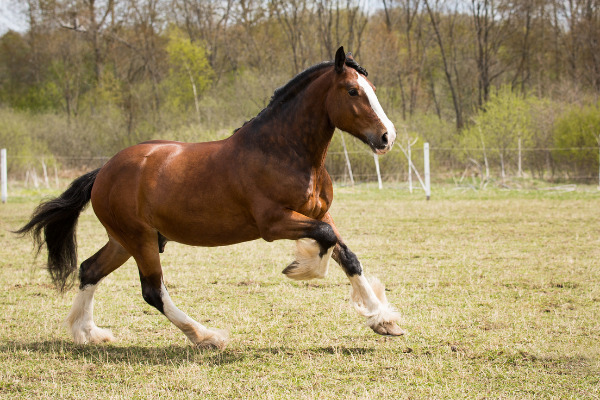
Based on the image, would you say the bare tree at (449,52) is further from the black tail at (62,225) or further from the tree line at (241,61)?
the black tail at (62,225)

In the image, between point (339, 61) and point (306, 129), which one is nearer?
point (339, 61)

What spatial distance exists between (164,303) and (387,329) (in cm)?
173

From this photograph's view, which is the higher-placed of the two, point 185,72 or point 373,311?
point 185,72

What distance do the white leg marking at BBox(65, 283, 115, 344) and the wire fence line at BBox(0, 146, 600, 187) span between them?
1853 cm

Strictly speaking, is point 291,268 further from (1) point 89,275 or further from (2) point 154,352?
(1) point 89,275

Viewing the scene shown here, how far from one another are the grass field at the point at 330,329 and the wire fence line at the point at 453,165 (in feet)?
46.7

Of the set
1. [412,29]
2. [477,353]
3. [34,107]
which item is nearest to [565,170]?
[412,29]

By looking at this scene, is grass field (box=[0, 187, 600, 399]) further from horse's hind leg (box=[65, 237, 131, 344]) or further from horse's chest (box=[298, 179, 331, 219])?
horse's chest (box=[298, 179, 331, 219])

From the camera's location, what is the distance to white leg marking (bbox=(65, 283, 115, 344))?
4.74 metres

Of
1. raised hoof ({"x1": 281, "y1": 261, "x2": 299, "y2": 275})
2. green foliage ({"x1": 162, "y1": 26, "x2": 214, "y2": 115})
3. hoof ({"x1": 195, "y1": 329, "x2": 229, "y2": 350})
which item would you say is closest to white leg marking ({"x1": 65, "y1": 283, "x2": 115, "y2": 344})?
hoof ({"x1": 195, "y1": 329, "x2": 229, "y2": 350})

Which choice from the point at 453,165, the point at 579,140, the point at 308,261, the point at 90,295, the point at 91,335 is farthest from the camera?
the point at 453,165

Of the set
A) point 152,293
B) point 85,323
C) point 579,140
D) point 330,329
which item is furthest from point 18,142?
point 330,329

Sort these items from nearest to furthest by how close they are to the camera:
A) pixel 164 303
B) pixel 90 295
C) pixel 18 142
A: pixel 164 303 → pixel 90 295 → pixel 18 142

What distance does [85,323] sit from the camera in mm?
4801
